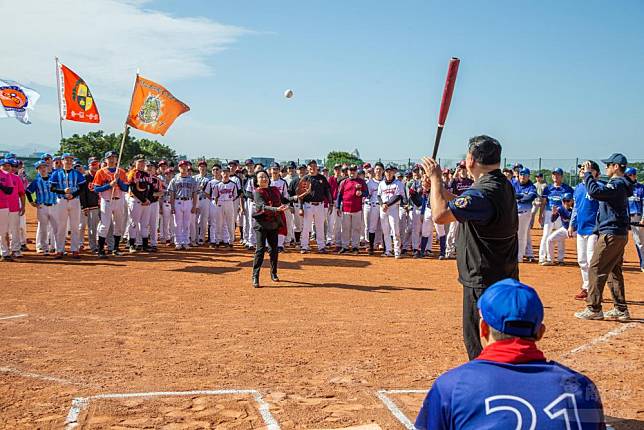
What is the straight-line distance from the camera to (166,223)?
18.1 m

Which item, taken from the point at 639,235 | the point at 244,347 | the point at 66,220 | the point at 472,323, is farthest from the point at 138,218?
the point at 639,235

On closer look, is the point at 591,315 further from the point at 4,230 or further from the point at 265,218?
the point at 4,230

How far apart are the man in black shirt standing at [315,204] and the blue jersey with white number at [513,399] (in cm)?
1389

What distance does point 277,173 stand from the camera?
16.1m

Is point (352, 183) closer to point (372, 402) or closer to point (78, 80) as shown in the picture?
point (78, 80)

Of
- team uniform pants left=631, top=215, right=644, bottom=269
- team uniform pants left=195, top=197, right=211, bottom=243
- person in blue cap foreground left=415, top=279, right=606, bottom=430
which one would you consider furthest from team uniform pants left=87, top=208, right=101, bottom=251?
person in blue cap foreground left=415, top=279, right=606, bottom=430

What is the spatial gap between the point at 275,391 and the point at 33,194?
12.2m

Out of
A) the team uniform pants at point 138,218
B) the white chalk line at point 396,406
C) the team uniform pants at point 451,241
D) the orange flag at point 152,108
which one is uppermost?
the orange flag at point 152,108

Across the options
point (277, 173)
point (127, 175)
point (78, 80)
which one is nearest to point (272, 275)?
point (277, 173)

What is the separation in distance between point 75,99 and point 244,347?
14.8 meters

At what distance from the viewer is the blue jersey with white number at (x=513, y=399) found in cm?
227

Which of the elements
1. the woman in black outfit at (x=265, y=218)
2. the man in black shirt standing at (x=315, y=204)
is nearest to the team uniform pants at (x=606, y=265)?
the woman in black outfit at (x=265, y=218)

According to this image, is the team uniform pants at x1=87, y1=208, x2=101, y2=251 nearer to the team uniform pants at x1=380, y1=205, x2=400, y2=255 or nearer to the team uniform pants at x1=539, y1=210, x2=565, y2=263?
the team uniform pants at x1=380, y1=205, x2=400, y2=255

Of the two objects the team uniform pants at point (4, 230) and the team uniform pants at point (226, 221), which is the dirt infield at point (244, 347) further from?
the team uniform pants at point (226, 221)
